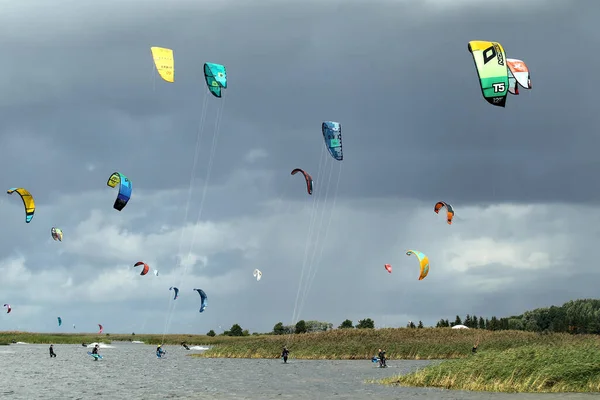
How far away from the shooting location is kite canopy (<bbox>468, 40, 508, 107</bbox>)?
Result: 27.7 metres

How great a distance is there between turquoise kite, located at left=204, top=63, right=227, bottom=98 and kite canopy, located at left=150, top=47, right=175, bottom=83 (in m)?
2.03

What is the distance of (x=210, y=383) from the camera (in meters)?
37.5

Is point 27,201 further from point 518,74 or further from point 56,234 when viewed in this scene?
point 518,74

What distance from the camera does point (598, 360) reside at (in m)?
30.4

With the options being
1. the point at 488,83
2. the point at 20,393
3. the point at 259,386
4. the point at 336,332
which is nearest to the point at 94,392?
the point at 20,393

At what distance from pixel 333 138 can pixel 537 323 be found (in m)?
98.8

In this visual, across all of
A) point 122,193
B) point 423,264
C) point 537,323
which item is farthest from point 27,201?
point 537,323

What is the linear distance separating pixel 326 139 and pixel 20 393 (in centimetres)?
2049

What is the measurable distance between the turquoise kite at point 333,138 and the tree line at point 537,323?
1882 inches

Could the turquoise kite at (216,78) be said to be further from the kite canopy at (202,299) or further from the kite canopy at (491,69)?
the kite canopy at (202,299)

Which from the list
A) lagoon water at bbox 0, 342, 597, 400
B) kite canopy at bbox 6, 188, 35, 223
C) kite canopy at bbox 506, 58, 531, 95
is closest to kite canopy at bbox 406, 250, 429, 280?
lagoon water at bbox 0, 342, 597, 400

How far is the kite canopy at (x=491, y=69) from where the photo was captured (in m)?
27.7

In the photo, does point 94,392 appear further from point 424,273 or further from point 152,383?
point 424,273

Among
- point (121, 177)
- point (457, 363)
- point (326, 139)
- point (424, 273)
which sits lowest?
point (457, 363)
